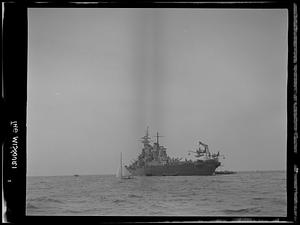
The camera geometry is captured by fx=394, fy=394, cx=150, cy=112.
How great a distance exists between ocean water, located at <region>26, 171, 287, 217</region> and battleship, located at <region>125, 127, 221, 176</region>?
5cm

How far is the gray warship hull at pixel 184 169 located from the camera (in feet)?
8.16

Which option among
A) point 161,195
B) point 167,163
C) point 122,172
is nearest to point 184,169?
point 167,163

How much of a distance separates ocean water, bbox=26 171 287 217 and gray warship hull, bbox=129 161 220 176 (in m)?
0.03

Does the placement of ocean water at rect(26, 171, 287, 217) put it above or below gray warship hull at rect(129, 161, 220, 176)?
below

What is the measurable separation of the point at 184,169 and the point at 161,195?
0.74 ft

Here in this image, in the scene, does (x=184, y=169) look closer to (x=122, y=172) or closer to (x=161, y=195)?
(x=161, y=195)

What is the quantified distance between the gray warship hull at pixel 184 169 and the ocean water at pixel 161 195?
35 mm

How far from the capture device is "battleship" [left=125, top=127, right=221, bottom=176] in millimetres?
2492
